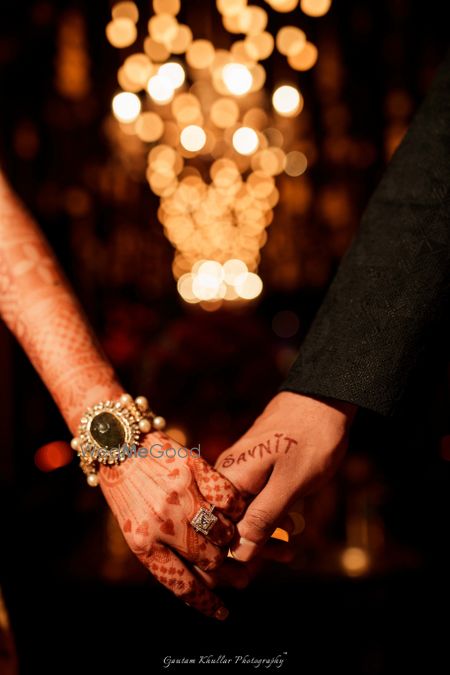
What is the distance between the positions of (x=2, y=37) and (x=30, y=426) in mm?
2864

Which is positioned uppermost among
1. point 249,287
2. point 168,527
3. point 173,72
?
point 249,287

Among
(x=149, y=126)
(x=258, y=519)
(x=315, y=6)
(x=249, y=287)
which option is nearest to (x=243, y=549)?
(x=258, y=519)

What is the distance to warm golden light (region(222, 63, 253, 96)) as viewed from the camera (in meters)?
3.57

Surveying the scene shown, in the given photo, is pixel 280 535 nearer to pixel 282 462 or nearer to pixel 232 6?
pixel 282 462

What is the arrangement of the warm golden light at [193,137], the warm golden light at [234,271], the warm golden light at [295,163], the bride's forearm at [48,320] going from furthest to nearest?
the warm golden light at [234,271], the warm golden light at [295,163], the warm golden light at [193,137], the bride's forearm at [48,320]

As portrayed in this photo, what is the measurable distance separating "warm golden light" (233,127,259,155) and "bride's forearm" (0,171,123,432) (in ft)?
10.9

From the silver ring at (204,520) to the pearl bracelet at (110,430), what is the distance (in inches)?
5.6

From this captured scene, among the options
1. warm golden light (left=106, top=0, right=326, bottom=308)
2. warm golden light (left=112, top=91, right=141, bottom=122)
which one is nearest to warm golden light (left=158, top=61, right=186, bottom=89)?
warm golden light (left=106, top=0, right=326, bottom=308)

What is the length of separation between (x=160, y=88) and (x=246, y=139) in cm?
77

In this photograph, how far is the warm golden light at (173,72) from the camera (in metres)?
3.57

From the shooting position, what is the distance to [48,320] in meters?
1.04

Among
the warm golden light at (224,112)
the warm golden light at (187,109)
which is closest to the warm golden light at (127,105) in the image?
the warm golden light at (187,109)

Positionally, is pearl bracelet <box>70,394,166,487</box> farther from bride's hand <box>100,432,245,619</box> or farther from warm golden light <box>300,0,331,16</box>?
warm golden light <box>300,0,331,16</box>

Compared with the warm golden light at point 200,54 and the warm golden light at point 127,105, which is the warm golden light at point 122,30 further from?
the warm golden light at point 200,54
